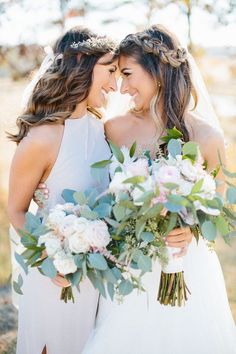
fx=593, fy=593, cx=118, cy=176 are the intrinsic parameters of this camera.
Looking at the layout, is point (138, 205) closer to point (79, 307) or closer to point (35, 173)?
point (35, 173)

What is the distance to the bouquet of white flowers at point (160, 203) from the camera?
101 inches

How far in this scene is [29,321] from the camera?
3266 millimetres

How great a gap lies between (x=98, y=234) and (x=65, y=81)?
3.03 feet

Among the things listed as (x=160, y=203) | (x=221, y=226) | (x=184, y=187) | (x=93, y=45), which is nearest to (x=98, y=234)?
(x=160, y=203)

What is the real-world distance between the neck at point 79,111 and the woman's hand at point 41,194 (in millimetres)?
411

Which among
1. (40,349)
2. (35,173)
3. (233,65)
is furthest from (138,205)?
(233,65)

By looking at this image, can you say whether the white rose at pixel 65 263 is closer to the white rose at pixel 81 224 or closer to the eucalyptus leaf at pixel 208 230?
the white rose at pixel 81 224

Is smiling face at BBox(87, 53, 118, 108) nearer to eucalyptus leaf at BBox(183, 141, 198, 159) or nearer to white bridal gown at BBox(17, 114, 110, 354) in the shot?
white bridal gown at BBox(17, 114, 110, 354)

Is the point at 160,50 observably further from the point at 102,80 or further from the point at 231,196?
the point at 231,196

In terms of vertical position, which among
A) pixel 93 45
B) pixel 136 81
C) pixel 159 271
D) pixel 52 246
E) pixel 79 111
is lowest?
pixel 159 271

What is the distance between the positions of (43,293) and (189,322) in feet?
2.71

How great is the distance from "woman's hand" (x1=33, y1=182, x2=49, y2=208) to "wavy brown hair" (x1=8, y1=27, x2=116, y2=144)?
27 centimetres

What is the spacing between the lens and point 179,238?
2.90 meters

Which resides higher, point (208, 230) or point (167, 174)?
point (167, 174)
